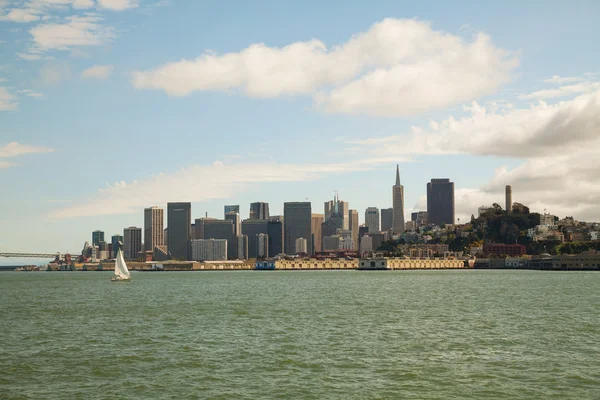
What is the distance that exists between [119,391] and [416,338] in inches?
1063

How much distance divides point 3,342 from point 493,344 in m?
39.3

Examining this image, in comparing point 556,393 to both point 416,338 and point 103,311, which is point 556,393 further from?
point 103,311

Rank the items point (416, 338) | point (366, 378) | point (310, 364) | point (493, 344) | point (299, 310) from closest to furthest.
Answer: point (366, 378), point (310, 364), point (493, 344), point (416, 338), point (299, 310)

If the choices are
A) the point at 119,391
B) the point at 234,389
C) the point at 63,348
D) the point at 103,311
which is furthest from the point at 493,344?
the point at 103,311

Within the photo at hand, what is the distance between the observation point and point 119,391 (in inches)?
1436

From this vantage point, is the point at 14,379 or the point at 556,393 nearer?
the point at 556,393

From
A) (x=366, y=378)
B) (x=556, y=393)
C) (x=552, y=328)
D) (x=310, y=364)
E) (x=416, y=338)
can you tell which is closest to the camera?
(x=556, y=393)

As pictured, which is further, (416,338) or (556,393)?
(416,338)

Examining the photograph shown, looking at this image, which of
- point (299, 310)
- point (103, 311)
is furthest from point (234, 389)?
point (103, 311)

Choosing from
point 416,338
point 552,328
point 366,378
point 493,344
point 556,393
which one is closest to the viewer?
point 556,393

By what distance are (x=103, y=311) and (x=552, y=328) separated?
54048 mm

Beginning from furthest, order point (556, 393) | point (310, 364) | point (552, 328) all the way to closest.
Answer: point (552, 328)
point (310, 364)
point (556, 393)

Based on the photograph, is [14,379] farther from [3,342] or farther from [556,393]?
[556,393]

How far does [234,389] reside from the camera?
121 feet
